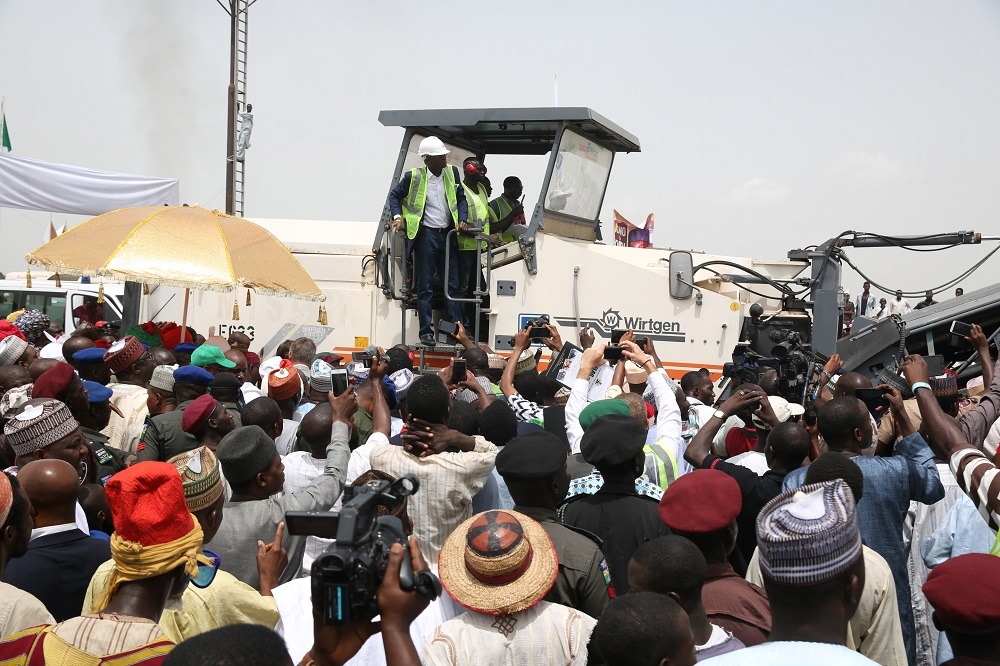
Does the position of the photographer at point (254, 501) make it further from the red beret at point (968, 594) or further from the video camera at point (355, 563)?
the red beret at point (968, 594)

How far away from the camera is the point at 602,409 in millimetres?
Answer: 3926

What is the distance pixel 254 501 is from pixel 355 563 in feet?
4.99

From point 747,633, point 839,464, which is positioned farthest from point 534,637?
point 839,464

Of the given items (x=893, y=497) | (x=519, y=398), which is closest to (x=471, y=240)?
(x=519, y=398)

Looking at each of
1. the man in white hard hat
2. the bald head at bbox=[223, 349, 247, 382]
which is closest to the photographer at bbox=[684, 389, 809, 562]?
the bald head at bbox=[223, 349, 247, 382]

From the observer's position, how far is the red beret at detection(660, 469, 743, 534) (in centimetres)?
271

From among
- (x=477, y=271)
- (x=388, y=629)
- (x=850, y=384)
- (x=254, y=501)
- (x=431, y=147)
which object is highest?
(x=431, y=147)

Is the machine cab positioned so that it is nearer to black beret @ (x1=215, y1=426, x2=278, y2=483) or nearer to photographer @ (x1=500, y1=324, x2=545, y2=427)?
photographer @ (x1=500, y1=324, x2=545, y2=427)

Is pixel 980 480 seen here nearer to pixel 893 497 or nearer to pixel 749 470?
pixel 893 497

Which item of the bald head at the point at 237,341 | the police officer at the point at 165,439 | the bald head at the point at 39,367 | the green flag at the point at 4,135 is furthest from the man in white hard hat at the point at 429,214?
the green flag at the point at 4,135

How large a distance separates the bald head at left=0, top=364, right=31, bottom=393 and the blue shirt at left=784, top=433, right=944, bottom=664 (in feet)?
14.0

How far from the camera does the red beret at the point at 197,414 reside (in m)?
4.01

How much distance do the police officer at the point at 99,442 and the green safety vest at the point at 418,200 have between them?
13.1ft

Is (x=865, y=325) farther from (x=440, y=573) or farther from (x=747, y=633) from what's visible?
(x=440, y=573)
